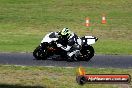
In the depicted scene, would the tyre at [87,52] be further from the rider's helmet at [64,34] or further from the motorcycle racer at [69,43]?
the rider's helmet at [64,34]

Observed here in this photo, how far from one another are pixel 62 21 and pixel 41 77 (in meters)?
25.7

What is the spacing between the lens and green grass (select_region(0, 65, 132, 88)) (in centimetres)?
1773

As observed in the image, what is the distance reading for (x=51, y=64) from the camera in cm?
2314

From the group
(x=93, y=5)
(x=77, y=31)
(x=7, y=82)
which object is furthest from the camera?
(x=93, y=5)

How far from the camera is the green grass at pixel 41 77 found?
1773 cm

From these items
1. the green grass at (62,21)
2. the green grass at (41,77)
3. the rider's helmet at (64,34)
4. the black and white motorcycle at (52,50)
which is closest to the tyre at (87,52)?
the black and white motorcycle at (52,50)

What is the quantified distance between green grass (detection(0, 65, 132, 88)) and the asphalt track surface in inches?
53.0

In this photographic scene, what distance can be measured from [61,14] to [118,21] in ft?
22.2

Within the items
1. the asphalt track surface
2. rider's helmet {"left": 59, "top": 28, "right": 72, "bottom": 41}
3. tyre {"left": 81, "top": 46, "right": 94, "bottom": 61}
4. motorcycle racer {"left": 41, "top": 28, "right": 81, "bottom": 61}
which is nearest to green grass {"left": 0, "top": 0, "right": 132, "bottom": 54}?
the asphalt track surface

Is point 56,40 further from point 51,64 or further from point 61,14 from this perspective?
point 61,14

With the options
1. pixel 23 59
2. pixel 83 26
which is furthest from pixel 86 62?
pixel 83 26

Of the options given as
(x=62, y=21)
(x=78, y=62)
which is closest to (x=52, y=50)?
(x=78, y=62)

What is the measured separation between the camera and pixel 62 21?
44750 millimetres

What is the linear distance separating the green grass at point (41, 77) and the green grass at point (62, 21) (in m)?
6.29
